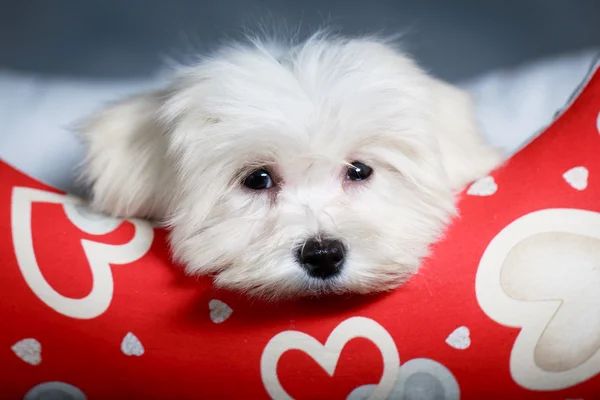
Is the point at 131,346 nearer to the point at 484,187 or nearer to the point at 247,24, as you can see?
the point at 484,187

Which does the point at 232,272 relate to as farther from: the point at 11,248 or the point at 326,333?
the point at 11,248

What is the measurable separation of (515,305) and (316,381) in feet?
1.00

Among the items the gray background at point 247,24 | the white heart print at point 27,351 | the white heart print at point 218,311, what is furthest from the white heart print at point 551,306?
the gray background at point 247,24

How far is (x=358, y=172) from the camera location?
124cm

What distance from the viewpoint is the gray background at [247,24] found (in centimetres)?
245

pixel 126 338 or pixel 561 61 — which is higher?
pixel 561 61

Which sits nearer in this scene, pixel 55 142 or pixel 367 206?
pixel 367 206

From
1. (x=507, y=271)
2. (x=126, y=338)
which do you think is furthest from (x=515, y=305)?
(x=126, y=338)

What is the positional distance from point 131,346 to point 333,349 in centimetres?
31

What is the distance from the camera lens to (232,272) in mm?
1110

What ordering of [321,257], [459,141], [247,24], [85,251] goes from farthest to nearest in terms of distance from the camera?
[247,24], [459,141], [85,251], [321,257]

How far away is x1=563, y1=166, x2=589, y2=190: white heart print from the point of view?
1127 millimetres

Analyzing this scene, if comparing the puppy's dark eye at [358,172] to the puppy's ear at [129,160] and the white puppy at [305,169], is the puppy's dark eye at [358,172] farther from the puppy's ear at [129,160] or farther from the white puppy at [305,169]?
the puppy's ear at [129,160]

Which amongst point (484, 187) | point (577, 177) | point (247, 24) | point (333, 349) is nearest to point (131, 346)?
point (333, 349)
